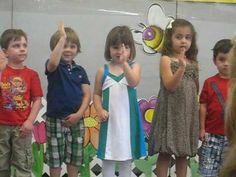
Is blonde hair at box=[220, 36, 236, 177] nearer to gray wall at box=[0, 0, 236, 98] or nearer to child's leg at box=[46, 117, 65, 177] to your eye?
child's leg at box=[46, 117, 65, 177]

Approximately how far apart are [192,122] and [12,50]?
1223 millimetres

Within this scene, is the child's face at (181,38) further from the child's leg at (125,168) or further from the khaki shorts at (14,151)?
the khaki shorts at (14,151)

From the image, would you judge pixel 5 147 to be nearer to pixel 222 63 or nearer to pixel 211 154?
pixel 211 154

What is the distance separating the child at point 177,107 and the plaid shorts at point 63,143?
467 millimetres

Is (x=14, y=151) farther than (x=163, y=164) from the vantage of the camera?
No

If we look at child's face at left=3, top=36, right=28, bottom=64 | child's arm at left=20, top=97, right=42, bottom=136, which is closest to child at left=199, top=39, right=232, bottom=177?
child's arm at left=20, top=97, right=42, bottom=136

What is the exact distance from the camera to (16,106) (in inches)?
107

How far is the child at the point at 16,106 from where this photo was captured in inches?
106

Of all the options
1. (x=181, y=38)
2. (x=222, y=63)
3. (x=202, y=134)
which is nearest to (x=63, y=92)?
(x=181, y=38)

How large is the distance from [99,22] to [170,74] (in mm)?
804

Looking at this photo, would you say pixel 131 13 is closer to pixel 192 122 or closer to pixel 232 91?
pixel 192 122

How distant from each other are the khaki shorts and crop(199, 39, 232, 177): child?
112 cm

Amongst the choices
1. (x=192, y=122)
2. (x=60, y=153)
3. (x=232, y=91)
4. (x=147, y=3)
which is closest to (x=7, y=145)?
(x=60, y=153)

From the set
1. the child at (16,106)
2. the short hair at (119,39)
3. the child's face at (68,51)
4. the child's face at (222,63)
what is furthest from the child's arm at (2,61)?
the child's face at (222,63)
